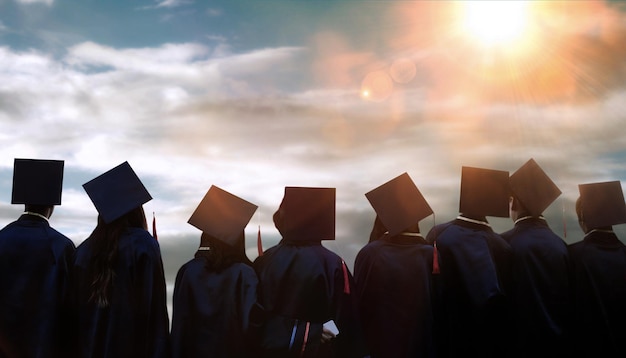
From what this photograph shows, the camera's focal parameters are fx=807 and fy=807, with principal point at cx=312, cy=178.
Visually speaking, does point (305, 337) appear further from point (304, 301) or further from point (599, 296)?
point (599, 296)

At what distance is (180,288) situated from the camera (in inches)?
309

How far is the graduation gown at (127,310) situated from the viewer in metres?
7.73

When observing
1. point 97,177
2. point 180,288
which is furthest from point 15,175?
point 180,288

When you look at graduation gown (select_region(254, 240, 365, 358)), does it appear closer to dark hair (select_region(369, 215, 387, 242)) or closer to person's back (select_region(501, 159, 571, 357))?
dark hair (select_region(369, 215, 387, 242))

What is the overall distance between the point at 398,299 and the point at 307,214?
4.06ft

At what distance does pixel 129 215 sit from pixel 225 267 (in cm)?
110

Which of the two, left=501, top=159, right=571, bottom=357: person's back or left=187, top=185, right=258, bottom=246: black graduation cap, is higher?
left=187, top=185, right=258, bottom=246: black graduation cap

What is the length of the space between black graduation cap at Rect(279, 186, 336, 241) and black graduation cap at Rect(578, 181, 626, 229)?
3.03 m

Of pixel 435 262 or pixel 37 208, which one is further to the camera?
pixel 37 208

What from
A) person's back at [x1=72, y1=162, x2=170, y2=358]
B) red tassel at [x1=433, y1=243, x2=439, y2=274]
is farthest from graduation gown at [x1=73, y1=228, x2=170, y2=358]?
red tassel at [x1=433, y1=243, x2=439, y2=274]

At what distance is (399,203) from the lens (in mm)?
A: 8305

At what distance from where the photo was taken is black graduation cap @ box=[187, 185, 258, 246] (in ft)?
25.9

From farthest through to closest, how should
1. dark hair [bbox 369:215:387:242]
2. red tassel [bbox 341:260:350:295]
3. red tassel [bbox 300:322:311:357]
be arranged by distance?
dark hair [bbox 369:215:387:242], red tassel [bbox 341:260:350:295], red tassel [bbox 300:322:311:357]

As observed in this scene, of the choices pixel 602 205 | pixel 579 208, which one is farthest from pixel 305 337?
pixel 602 205
